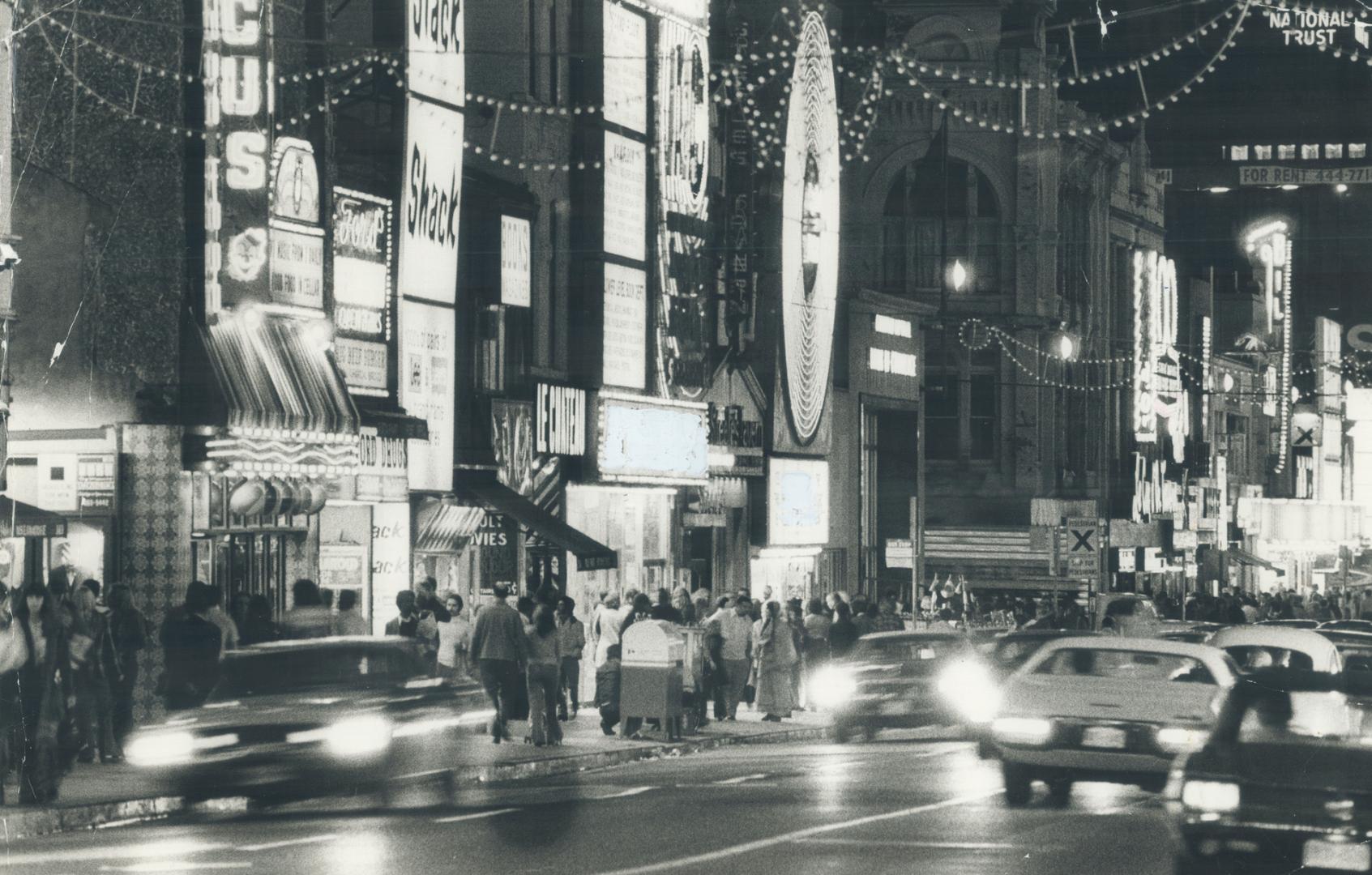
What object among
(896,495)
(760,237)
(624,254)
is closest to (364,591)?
(624,254)

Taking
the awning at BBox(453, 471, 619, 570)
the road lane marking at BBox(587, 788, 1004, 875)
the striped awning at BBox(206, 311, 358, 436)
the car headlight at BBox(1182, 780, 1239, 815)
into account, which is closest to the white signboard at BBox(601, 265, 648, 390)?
the awning at BBox(453, 471, 619, 570)

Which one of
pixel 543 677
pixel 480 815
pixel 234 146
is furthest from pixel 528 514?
pixel 480 815

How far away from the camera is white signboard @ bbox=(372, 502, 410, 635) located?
32.7 metres

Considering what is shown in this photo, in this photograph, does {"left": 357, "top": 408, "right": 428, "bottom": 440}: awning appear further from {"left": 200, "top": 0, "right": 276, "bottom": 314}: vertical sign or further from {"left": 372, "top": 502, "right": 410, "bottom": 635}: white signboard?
{"left": 200, "top": 0, "right": 276, "bottom": 314}: vertical sign

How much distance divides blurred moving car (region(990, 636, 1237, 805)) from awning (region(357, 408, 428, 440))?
1307 centimetres

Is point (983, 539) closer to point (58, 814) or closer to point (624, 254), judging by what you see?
point (624, 254)

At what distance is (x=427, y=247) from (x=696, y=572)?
1339 cm

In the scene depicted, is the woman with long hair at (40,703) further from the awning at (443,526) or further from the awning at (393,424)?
the awning at (443,526)

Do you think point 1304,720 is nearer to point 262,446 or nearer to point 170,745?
point 170,745

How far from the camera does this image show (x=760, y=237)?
47031 millimetres

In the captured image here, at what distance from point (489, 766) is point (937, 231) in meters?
49.2

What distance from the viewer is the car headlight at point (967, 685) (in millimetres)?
26922

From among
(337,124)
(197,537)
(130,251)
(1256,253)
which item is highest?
(1256,253)

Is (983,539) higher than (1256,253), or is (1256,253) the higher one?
(1256,253)
